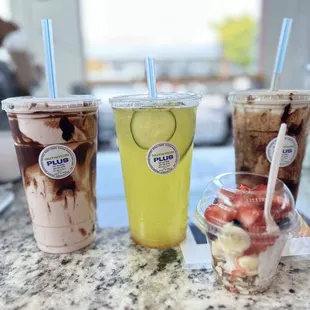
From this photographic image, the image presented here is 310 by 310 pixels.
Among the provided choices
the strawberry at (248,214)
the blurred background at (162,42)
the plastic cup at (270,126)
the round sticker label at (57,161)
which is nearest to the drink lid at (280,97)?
the plastic cup at (270,126)

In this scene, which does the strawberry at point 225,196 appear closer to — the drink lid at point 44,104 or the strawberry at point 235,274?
the strawberry at point 235,274

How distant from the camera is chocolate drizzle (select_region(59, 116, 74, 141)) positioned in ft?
1.82

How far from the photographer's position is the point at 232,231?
1.48 feet

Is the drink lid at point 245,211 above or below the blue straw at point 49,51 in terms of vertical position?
below

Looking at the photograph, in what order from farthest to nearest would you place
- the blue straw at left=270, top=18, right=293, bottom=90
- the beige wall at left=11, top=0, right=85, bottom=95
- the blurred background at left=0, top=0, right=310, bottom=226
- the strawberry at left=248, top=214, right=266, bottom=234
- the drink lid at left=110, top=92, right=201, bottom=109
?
the blurred background at left=0, top=0, right=310, bottom=226
the beige wall at left=11, top=0, right=85, bottom=95
the blue straw at left=270, top=18, right=293, bottom=90
the drink lid at left=110, top=92, right=201, bottom=109
the strawberry at left=248, top=214, right=266, bottom=234

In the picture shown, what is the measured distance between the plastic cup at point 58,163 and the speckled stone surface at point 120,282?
44mm

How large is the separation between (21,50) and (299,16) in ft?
5.38

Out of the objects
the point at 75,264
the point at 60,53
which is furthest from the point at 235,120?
the point at 60,53

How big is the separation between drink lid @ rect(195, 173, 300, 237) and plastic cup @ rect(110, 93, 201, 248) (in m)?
0.09

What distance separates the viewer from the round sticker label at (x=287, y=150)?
25.1 inches

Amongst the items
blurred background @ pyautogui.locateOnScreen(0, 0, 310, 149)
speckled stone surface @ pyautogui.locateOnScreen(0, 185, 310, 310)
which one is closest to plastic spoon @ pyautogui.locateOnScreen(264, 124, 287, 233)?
speckled stone surface @ pyautogui.locateOnScreen(0, 185, 310, 310)

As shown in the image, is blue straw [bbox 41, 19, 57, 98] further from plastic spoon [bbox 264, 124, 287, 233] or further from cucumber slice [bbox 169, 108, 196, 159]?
Result: plastic spoon [bbox 264, 124, 287, 233]

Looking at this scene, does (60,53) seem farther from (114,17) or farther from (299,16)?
(299,16)

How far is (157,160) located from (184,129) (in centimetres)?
7
